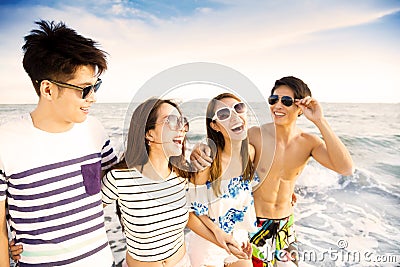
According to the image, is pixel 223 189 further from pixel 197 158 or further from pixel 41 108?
pixel 41 108

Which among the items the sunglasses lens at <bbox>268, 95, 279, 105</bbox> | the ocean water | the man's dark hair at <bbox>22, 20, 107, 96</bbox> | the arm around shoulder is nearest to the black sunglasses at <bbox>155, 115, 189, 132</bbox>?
the ocean water

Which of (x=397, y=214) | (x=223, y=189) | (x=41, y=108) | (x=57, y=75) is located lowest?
(x=397, y=214)

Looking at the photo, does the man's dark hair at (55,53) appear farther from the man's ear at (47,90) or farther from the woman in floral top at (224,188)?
the woman in floral top at (224,188)

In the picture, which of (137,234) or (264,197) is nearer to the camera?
(137,234)

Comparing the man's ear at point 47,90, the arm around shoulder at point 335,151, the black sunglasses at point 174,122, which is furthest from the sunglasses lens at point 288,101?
the man's ear at point 47,90

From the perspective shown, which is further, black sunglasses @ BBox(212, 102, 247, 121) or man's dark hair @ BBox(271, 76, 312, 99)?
man's dark hair @ BBox(271, 76, 312, 99)

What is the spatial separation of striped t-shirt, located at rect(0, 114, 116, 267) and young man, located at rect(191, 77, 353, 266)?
4.78 feet

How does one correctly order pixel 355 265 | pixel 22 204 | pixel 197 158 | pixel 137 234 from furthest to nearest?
1. pixel 355 265
2. pixel 197 158
3. pixel 137 234
4. pixel 22 204

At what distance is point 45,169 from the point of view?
2012 mm

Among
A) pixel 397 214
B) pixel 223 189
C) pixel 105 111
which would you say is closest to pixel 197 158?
pixel 223 189

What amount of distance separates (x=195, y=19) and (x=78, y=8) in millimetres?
5876

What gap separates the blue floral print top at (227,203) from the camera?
2.62 m

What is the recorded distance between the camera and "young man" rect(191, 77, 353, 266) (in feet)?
10.2

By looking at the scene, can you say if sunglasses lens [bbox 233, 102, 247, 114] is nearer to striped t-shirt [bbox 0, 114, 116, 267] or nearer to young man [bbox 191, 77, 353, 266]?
young man [bbox 191, 77, 353, 266]
